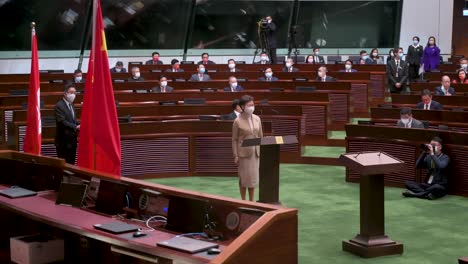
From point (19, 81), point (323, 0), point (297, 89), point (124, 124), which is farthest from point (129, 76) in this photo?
point (323, 0)

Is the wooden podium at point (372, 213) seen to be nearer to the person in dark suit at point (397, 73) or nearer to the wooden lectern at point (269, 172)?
the wooden lectern at point (269, 172)

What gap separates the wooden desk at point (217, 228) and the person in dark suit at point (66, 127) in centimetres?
400

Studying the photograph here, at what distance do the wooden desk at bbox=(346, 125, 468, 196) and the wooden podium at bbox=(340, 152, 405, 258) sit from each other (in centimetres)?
292

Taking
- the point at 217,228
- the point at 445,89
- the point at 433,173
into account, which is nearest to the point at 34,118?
the point at 217,228

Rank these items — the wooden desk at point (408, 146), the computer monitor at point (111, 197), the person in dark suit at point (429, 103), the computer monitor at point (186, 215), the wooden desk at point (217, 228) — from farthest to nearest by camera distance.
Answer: the person in dark suit at point (429, 103) → the wooden desk at point (408, 146) → the computer monitor at point (111, 197) → the computer monitor at point (186, 215) → the wooden desk at point (217, 228)

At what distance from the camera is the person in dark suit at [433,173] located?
1002cm

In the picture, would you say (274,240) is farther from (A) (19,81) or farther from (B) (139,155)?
(A) (19,81)

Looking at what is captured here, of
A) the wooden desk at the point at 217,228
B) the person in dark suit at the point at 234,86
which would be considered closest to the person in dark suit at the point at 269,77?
the person in dark suit at the point at 234,86

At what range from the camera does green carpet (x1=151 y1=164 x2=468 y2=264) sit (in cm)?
742

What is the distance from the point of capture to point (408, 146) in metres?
10.7

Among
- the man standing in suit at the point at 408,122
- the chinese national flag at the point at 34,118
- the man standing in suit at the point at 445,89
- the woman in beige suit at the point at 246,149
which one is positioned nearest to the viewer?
the woman in beige suit at the point at 246,149

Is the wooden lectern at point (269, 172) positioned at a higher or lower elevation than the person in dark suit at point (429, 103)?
lower

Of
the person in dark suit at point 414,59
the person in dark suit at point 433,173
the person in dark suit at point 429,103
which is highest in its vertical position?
the person in dark suit at point 414,59

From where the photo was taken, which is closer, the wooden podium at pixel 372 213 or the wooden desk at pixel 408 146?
the wooden podium at pixel 372 213
